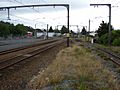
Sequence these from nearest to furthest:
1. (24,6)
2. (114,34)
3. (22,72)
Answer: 1. (22,72)
2. (24,6)
3. (114,34)

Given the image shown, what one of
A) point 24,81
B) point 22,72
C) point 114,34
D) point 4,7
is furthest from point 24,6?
point 114,34

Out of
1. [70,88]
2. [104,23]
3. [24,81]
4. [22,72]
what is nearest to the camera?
[70,88]

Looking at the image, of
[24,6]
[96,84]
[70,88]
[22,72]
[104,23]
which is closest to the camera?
[70,88]

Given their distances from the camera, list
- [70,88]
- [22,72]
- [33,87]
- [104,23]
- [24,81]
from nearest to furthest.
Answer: [70,88] → [33,87] → [24,81] → [22,72] → [104,23]

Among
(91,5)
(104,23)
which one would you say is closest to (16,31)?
(104,23)

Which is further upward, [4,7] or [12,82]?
[4,7]

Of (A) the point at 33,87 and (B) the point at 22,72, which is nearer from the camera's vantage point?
(A) the point at 33,87

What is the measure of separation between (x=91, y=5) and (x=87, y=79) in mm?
39155

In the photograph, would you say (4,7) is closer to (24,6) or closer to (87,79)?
(24,6)

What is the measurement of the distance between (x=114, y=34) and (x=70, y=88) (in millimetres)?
60803

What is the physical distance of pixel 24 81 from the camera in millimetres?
13836

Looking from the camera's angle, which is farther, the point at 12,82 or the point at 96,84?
the point at 12,82

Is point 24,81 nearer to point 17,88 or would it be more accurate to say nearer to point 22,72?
point 17,88

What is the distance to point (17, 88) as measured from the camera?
12.1 metres
